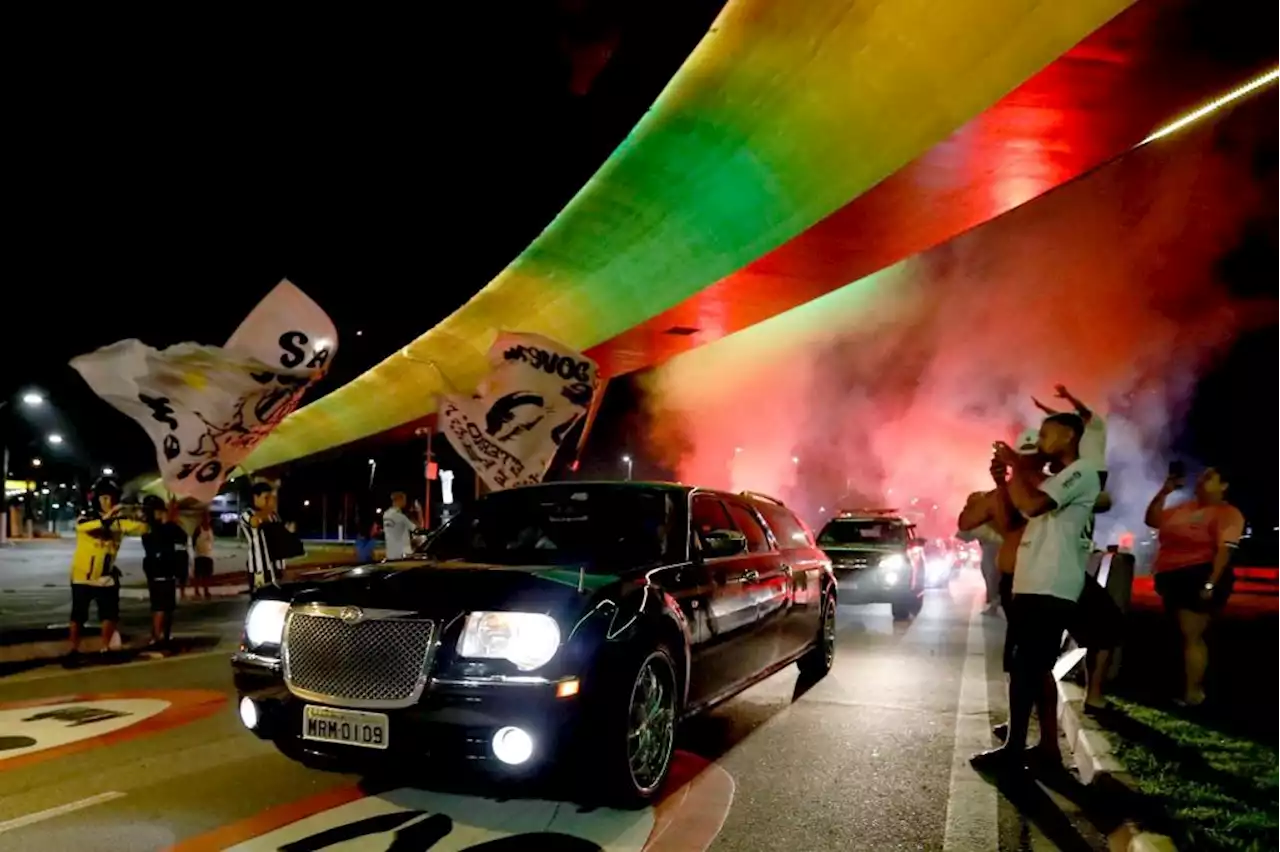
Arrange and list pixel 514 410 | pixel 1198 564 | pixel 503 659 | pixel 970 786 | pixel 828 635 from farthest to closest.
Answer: pixel 514 410, pixel 828 635, pixel 1198 564, pixel 970 786, pixel 503 659

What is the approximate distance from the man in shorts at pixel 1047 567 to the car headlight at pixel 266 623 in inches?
149

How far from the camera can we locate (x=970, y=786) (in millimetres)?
Answer: 5203

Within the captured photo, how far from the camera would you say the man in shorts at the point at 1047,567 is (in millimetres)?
5191

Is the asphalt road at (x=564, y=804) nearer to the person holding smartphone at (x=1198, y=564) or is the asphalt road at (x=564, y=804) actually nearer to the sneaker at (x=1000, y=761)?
the sneaker at (x=1000, y=761)

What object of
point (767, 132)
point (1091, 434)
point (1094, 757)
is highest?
point (767, 132)

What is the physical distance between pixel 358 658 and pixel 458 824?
0.88 m

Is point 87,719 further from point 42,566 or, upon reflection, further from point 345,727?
point 42,566

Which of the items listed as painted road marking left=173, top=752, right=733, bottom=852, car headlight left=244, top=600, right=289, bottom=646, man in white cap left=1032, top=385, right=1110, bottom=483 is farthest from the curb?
car headlight left=244, top=600, right=289, bottom=646

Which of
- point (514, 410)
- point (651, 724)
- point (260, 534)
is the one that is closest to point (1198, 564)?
point (651, 724)

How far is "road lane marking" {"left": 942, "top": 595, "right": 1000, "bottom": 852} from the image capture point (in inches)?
173

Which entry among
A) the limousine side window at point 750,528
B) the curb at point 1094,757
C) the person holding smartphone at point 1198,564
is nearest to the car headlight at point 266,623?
the limousine side window at point 750,528

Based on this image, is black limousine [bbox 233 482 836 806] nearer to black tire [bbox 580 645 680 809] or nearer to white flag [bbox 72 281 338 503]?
black tire [bbox 580 645 680 809]

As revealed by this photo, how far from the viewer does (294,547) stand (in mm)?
10531

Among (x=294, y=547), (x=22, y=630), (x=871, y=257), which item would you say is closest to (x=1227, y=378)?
(x=871, y=257)
